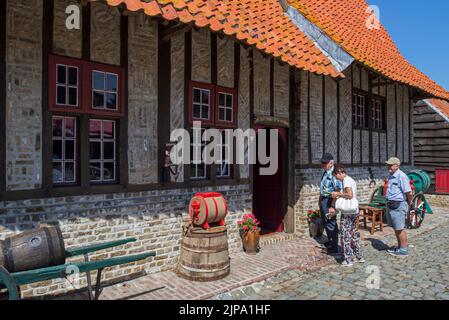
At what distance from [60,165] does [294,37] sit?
5.45 metres

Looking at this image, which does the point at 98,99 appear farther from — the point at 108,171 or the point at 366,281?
the point at 366,281

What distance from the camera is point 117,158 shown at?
5535 mm

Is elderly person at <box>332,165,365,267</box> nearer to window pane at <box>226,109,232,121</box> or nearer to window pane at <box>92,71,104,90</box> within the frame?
window pane at <box>226,109,232,121</box>

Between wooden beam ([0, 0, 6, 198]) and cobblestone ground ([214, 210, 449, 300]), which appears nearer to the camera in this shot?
wooden beam ([0, 0, 6, 198])

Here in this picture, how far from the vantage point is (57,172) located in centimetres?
499

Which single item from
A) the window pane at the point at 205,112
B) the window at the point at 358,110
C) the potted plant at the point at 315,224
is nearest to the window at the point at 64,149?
the window pane at the point at 205,112

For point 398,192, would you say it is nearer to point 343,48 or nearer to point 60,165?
point 343,48

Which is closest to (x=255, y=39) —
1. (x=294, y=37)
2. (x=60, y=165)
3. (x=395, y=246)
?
(x=294, y=37)

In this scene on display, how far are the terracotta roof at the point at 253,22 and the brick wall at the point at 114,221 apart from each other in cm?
262

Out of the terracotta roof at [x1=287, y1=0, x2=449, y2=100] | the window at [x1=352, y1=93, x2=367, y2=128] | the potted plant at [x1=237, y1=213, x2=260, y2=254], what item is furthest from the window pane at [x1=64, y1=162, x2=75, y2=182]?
the window at [x1=352, y1=93, x2=367, y2=128]

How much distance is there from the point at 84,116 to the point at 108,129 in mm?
434

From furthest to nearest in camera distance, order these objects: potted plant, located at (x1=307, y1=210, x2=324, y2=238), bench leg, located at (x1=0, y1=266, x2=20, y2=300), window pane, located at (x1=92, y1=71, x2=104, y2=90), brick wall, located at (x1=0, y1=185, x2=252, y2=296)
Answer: potted plant, located at (x1=307, y1=210, x2=324, y2=238) → window pane, located at (x1=92, y1=71, x2=104, y2=90) → brick wall, located at (x1=0, y1=185, x2=252, y2=296) → bench leg, located at (x1=0, y1=266, x2=20, y2=300)

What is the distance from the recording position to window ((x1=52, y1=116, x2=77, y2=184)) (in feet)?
16.3

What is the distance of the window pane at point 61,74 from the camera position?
489 centimetres
